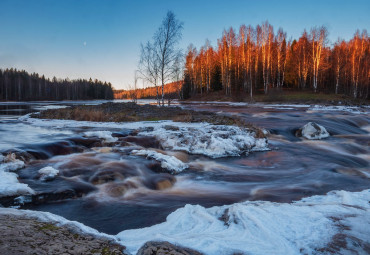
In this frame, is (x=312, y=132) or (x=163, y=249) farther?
(x=312, y=132)

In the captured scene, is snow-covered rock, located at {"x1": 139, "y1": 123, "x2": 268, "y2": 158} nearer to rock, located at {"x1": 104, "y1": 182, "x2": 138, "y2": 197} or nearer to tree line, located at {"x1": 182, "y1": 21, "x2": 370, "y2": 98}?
rock, located at {"x1": 104, "y1": 182, "x2": 138, "y2": 197}

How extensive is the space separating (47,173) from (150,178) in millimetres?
2297

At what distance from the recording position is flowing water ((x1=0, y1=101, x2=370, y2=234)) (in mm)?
4379

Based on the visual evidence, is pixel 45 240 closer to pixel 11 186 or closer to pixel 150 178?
pixel 11 186

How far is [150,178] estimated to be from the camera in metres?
5.96

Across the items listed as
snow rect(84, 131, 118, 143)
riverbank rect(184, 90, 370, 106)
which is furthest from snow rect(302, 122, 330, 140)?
riverbank rect(184, 90, 370, 106)

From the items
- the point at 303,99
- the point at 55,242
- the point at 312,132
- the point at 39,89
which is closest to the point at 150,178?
the point at 55,242

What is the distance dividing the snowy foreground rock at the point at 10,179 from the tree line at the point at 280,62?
107ft

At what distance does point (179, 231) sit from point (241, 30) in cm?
3941

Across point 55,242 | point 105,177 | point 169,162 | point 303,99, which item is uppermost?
point 303,99

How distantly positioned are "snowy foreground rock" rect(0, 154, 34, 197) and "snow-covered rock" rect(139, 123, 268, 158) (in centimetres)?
442

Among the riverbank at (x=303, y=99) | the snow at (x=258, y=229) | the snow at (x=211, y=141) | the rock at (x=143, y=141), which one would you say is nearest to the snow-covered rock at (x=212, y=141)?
the snow at (x=211, y=141)

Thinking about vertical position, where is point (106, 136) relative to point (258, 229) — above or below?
above

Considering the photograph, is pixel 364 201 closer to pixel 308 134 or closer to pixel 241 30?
pixel 308 134
